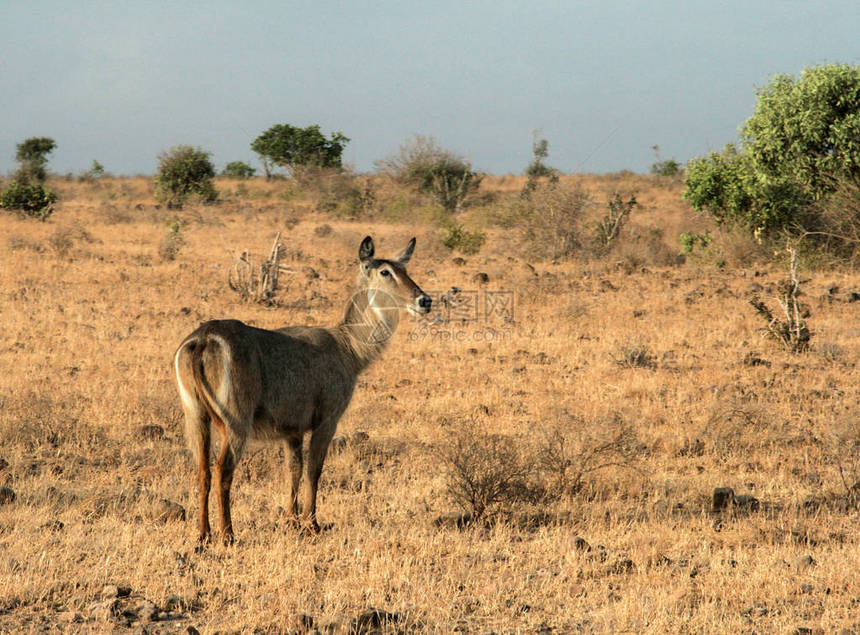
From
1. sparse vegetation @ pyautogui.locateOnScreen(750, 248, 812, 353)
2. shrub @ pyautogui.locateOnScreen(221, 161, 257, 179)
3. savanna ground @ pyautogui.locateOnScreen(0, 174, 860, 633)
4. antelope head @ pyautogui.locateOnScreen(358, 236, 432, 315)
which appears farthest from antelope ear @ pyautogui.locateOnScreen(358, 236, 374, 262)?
shrub @ pyautogui.locateOnScreen(221, 161, 257, 179)

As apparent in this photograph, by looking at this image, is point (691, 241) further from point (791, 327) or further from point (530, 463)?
point (530, 463)

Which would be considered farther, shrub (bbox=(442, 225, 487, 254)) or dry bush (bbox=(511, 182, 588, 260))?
shrub (bbox=(442, 225, 487, 254))

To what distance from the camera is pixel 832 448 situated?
7762mm

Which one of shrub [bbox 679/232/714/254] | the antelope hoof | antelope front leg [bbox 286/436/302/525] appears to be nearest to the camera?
the antelope hoof

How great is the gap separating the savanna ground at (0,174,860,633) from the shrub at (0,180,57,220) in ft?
31.9

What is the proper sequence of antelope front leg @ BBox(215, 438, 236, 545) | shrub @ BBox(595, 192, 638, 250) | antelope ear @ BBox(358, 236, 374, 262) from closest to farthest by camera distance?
antelope front leg @ BBox(215, 438, 236, 545) → antelope ear @ BBox(358, 236, 374, 262) → shrub @ BBox(595, 192, 638, 250)

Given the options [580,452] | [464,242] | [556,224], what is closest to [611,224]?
[556,224]

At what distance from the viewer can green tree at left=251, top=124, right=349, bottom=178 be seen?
4662cm

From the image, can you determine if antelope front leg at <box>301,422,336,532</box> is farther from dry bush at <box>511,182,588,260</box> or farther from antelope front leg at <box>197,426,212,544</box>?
dry bush at <box>511,182,588,260</box>

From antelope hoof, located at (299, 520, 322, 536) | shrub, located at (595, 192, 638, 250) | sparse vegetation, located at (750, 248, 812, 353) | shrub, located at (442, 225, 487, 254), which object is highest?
shrub, located at (595, 192, 638, 250)

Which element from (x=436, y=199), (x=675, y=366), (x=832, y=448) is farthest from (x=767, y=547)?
(x=436, y=199)

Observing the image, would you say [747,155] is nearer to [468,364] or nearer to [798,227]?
[798,227]

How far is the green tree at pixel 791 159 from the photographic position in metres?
19.5

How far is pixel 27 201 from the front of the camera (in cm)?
2634
